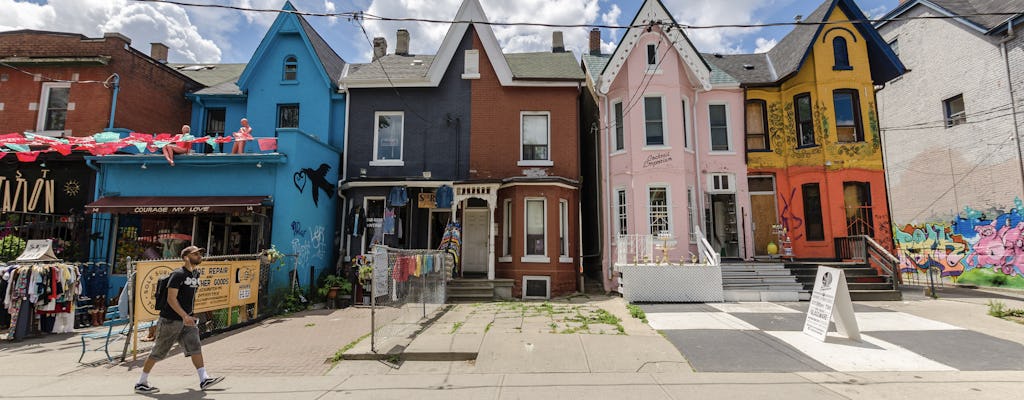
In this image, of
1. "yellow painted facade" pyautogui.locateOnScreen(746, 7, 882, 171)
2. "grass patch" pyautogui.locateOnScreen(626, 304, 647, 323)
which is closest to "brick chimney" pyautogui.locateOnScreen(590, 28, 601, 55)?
"yellow painted facade" pyautogui.locateOnScreen(746, 7, 882, 171)

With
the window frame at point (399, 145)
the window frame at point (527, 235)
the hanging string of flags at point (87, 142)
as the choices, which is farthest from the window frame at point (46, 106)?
the window frame at point (527, 235)

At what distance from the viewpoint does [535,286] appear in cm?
1464

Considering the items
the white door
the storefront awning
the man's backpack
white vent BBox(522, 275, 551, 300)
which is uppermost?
the storefront awning

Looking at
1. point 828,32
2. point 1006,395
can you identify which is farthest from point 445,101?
point 1006,395

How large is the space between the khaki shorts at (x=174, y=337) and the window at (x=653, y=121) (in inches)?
526

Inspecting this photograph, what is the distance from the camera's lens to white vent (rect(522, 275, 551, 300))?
1457cm

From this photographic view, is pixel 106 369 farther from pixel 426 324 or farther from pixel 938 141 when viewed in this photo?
pixel 938 141

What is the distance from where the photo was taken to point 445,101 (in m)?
16.3

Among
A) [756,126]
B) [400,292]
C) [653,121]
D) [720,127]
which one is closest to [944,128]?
[756,126]

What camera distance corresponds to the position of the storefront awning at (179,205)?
12.7 meters

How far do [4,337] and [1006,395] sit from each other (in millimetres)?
16950

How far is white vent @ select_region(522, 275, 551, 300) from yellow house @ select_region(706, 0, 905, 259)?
25.6ft

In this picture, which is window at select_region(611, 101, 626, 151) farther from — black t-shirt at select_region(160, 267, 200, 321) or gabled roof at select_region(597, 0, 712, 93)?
black t-shirt at select_region(160, 267, 200, 321)

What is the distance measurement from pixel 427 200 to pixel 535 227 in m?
3.64
